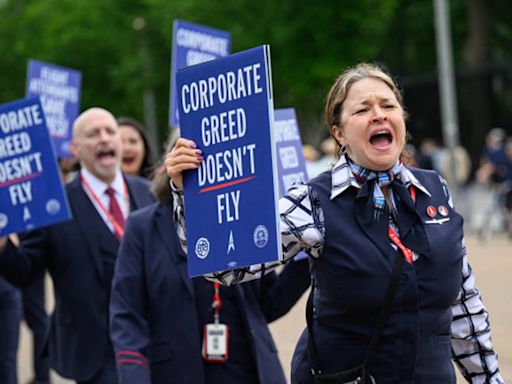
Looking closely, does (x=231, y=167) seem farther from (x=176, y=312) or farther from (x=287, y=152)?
(x=287, y=152)

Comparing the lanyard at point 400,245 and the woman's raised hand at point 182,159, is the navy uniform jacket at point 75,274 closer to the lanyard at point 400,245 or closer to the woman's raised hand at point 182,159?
the woman's raised hand at point 182,159

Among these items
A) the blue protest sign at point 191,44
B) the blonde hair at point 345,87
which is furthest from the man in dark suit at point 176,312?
the blue protest sign at point 191,44

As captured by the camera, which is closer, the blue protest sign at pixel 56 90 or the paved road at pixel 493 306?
the paved road at pixel 493 306

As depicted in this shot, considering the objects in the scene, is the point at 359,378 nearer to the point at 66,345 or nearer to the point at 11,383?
the point at 66,345

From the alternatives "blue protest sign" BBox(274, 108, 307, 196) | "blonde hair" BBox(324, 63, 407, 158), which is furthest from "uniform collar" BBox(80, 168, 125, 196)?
"blonde hair" BBox(324, 63, 407, 158)

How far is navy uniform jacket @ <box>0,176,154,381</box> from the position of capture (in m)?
6.07

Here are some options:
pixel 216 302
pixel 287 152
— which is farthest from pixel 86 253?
pixel 216 302

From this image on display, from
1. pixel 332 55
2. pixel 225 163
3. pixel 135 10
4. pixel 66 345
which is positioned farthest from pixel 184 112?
pixel 135 10

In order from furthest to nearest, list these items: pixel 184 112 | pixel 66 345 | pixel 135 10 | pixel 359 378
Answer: pixel 135 10
pixel 66 345
pixel 184 112
pixel 359 378

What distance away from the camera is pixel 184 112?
3996 millimetres

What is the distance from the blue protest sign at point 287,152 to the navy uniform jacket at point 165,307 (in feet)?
2.38

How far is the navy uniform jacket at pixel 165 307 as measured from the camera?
4.96 m

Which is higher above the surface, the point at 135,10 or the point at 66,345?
the point at 135,10

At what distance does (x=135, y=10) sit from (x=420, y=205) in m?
34.8
